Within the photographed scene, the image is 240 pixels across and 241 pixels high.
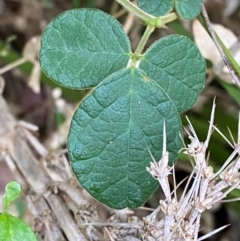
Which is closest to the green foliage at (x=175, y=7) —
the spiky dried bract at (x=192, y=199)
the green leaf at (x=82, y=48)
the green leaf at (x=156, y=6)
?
the green leaf at (x=156, y=6)

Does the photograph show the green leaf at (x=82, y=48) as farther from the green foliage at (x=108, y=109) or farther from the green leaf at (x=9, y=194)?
the green leaf at (x=9, y=194)

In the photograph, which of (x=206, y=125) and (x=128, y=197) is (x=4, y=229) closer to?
(x=128, y=197)

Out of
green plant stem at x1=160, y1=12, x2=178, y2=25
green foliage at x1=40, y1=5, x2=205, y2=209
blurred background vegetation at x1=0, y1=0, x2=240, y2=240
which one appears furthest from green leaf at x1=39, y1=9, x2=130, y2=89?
blurred background vegetation at x1=0, y1=0, x2=240, y2=240

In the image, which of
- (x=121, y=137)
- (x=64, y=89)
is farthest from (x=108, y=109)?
(x=64, y=89)

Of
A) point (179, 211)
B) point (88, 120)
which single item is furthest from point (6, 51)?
point (179, 211)

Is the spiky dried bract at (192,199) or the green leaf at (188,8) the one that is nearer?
the spiky dried bract at (192,199)

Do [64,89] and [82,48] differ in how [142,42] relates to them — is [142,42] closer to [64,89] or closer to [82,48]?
[82,48]
